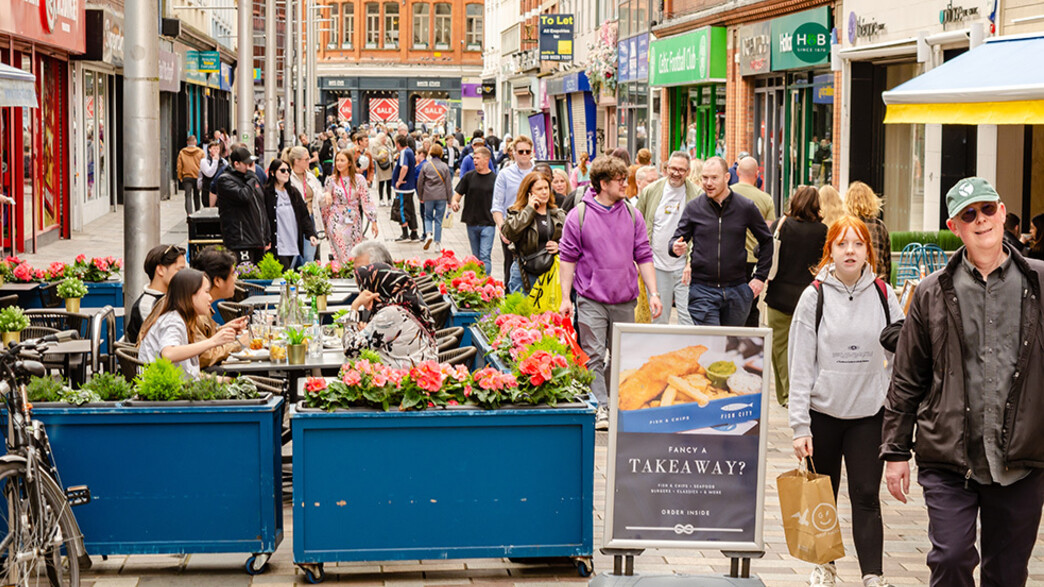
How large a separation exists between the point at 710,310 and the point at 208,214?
7.18 meters

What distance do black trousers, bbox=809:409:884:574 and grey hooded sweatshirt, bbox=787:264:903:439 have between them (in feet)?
0.22

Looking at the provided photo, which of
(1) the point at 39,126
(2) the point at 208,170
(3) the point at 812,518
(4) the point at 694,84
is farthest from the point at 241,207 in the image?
(4) the point at 694,84

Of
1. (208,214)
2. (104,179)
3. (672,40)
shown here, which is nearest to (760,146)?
(672,40)

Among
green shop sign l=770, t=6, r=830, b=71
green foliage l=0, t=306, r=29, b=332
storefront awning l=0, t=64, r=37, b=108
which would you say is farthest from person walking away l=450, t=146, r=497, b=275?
green foliage l=0, t=306, r=29, b=332

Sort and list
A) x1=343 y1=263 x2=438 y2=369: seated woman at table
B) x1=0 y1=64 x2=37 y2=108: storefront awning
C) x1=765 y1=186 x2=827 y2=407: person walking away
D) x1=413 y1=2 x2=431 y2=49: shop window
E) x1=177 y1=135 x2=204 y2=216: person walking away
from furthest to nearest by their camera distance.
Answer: x1=413 y1=2 x2=431 y2=49: shop window → x1=177 y1=135 x2=204 y2=216: person walking away → x1=0 y1=64 x2=37 y2=108: storefront awning → x1=765 y1=186 x2=827 y2=407: person walking away → x1=343 y1=263 x2=438 y2=369: seated woman at table

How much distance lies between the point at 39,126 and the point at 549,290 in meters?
15.1

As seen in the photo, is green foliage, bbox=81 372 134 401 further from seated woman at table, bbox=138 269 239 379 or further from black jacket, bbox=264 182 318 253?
black jacket, bbox=264 182 318 253

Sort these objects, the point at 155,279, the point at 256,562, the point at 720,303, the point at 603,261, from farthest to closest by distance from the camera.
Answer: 1. the point at 720,303
2. the point at 603,261
3. the point at 155,279
4. the point at 256,562

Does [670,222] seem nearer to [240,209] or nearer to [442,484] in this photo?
[240,209]

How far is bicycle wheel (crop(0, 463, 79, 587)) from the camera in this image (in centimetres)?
551

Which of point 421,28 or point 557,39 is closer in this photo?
point 557,39

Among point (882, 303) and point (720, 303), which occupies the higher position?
point (882, 303)

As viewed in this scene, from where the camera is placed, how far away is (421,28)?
103m

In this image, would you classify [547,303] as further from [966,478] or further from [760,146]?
[760,146]
